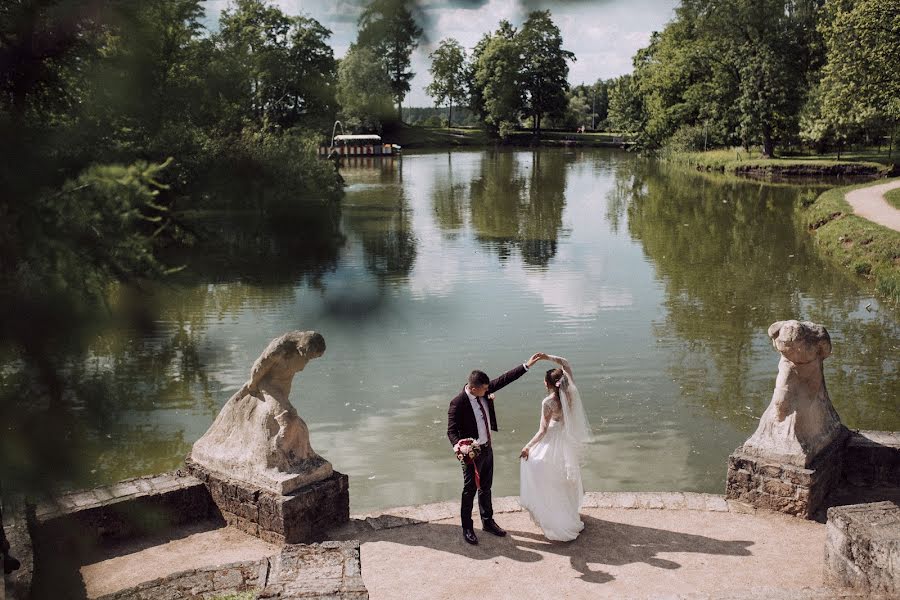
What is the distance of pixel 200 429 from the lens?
1159 cm

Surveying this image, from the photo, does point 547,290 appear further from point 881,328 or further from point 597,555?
point 597,555

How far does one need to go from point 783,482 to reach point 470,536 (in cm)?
300

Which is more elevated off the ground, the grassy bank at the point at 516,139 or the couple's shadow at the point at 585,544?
the grassy bank at the point at 516,139

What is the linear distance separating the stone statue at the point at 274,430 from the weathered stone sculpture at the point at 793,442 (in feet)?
13.3

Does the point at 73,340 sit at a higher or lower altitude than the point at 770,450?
higher

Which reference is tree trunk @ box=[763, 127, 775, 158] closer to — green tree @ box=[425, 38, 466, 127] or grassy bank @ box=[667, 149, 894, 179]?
grassy bank @ box=[667, 149, 894, 179]

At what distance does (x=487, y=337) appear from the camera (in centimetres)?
1584

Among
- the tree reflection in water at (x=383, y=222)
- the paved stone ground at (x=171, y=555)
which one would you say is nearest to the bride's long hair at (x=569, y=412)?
the paved stone ground at (x=171, y=555)

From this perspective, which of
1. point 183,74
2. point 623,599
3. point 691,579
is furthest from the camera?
point 691,579

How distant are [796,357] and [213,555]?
5.50 metres

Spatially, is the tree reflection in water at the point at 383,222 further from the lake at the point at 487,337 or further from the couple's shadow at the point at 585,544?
the couple's shadow at the point at 585,544

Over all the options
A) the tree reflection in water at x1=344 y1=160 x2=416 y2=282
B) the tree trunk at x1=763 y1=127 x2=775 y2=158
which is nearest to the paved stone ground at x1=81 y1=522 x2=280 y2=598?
the tree reflection in water at x1=344 y1=160 x2=416 y2=282

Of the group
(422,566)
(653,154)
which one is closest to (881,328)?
(422,566)

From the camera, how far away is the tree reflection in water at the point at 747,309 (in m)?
13.2
